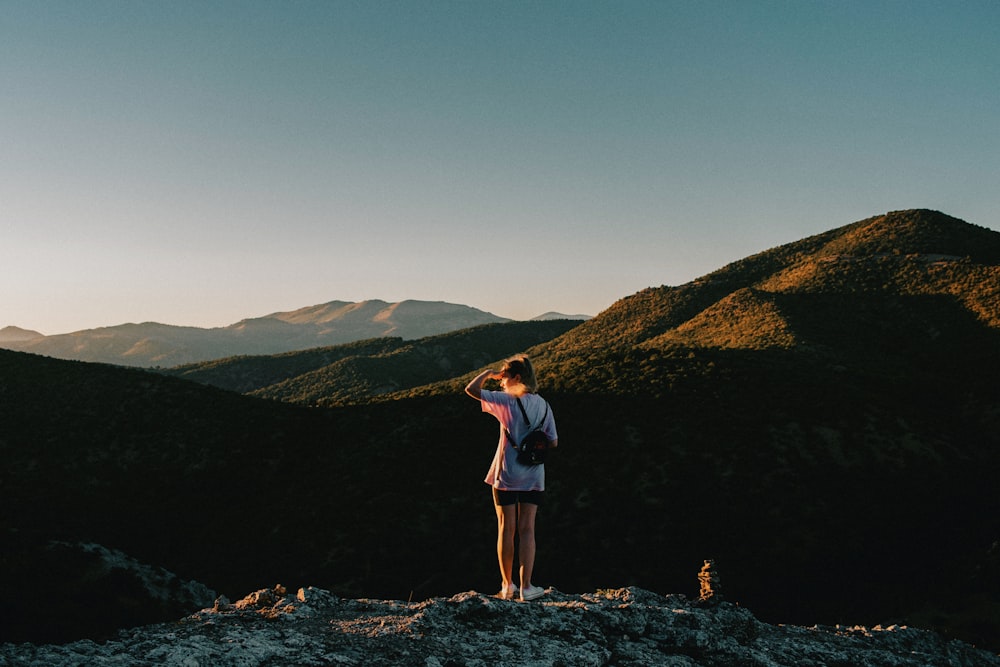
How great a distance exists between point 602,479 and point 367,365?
203 feet

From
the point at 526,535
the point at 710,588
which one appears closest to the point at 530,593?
the point at 526,535

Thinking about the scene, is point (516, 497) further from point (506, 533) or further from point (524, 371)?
point (524, 371)

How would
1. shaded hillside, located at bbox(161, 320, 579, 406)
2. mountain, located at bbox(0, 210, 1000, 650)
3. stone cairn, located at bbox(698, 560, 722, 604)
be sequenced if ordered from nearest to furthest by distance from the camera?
1. stone cairn, located at bbox(698, 560, 722, 604)
2. mountain, located at bbox(0, 210, 1000, 650)
3. shaded hillside, located at bbox(161, 320, 579, 406)

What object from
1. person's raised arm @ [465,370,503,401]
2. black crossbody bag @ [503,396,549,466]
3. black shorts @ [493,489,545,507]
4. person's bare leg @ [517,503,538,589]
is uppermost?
person's raised arm @ [465,370,503,401]

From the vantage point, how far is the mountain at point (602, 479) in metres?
16.5

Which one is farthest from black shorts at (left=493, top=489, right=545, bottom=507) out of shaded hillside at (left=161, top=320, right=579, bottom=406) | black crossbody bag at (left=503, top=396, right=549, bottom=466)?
shaded hillside at (left=161, top=320, right=579, bottom=406)

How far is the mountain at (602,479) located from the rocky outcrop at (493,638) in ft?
4.34

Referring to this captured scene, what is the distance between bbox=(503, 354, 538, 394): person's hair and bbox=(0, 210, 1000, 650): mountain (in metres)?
5.62

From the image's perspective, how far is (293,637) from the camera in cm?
556

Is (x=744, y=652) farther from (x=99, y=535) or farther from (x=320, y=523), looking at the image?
(x=99, y=535)

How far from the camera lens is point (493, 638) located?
5848 millimetres

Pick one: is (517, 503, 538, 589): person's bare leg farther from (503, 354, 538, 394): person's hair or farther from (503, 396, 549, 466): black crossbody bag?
(503, 354, 538, 394): person's hair

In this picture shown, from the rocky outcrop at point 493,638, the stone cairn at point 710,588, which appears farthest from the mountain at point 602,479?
the stone cairn at point 710,588

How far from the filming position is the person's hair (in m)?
6.94
